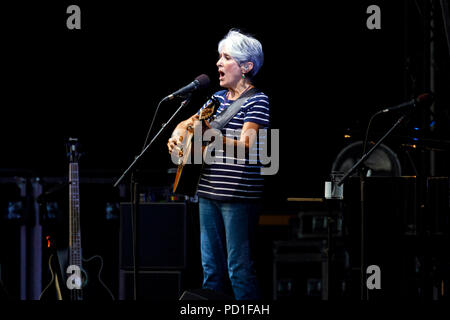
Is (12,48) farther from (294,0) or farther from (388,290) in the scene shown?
(388,290)

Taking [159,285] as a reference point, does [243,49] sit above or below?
above

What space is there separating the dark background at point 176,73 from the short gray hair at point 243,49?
9.79ft

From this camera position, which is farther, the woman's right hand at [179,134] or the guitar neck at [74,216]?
the guitar neck at [74,216]

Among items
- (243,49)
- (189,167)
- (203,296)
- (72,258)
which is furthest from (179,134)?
(72,258)

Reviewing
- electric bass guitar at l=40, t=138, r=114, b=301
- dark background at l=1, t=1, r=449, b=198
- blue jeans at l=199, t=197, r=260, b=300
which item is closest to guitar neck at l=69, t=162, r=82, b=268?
electric bass guitar at l=40, t=138, r=114, b=301

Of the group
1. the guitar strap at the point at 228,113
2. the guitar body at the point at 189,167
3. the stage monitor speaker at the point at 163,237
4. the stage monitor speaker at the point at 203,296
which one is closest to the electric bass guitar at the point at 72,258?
the stage monitor speaker at the point at 163,237

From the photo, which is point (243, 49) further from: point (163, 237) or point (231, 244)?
point (163, 237)

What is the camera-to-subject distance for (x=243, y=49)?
2979 millimetres

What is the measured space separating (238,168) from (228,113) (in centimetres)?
29

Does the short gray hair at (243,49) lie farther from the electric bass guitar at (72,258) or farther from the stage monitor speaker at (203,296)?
the electric bass guitar at (72,258)

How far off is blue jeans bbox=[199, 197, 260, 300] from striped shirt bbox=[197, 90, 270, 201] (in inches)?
2.2

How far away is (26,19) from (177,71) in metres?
1.72

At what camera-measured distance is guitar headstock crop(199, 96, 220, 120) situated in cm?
298

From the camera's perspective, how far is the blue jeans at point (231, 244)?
285 cm
